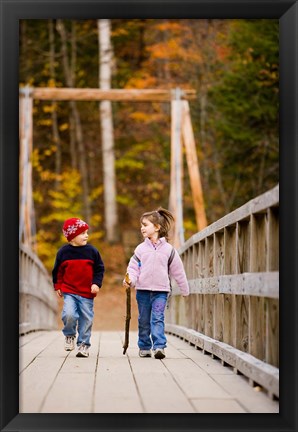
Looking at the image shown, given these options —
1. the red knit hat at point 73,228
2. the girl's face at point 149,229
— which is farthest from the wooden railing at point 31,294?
the girl's face at point 149,229

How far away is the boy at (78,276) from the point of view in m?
6.08

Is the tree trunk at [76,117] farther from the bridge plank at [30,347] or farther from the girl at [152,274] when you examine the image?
the girl at [152,274]

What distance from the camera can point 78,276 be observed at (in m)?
6.09

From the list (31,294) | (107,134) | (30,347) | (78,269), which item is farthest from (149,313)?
(107,134)

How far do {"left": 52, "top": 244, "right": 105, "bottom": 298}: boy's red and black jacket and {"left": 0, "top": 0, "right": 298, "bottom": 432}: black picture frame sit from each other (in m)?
2.10

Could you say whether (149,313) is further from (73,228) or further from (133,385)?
(133,385)

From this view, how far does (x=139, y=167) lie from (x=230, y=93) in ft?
25.6

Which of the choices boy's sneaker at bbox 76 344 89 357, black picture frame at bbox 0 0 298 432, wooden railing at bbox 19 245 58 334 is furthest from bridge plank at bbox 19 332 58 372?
black picture frame at bbox 0 0 298 432

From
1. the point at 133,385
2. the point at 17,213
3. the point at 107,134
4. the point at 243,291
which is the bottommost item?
the point at 133,385

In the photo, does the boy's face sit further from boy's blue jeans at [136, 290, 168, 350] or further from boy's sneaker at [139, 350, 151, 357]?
boy's sneaker at [139, 350, 151, 357]

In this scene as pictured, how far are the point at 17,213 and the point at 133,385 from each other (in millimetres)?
1156

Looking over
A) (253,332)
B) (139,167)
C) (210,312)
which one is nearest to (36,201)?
(139,167)

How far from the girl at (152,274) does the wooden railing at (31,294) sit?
1354mm

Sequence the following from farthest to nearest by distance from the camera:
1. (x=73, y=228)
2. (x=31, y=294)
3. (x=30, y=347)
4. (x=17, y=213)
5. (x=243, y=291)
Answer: (x=31, y=294) < (x=30, y=347) < (x=73, y=228) < (x=243, y=291) < (x=17, y=213)
